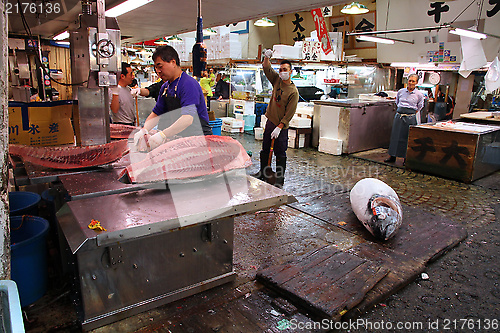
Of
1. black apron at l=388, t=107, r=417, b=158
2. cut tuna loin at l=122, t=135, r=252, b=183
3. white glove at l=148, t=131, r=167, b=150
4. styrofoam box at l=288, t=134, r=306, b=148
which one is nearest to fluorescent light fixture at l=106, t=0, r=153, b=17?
white glove at l=148, t=131, r=167, b=150

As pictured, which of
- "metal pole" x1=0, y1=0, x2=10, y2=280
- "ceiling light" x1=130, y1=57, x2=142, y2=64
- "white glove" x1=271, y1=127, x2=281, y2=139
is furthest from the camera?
"ceiling light" x1=130, y1=57, x2=142, y2=64

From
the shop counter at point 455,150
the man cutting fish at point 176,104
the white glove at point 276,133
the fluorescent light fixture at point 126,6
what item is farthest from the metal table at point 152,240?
the shop counter at point 455,150

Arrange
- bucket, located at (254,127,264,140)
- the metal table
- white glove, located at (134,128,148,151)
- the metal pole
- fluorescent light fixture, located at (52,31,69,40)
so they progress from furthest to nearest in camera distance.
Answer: bucket, located at (254,127,264,140)
fluorescent light fixture, located at (52,31,69,40)
white glove, located at (134,128,148,151)
the metal table
the metal pole

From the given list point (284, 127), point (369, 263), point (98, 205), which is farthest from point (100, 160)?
point (284, 127)

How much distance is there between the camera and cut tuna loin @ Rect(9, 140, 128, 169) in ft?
9.70

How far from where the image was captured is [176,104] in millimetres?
3365

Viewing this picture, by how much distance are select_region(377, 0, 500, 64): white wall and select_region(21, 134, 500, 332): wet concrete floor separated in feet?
27.5

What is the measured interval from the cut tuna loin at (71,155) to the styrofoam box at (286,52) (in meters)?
8.49

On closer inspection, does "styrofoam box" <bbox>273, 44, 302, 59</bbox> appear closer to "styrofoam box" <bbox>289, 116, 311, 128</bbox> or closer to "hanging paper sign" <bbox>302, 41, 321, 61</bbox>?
"hanging paper sign" <bbox>302, 41, 321, 61</bbox>

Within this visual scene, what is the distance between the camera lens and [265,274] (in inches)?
127

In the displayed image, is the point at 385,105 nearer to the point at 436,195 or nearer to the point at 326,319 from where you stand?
the point at 436,195

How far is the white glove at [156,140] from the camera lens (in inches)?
117

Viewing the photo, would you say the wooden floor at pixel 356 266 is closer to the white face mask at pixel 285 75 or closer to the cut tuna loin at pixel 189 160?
the cut tuna loin at pixel 189 160

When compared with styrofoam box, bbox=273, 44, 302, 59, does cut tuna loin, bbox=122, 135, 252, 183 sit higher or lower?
lower
